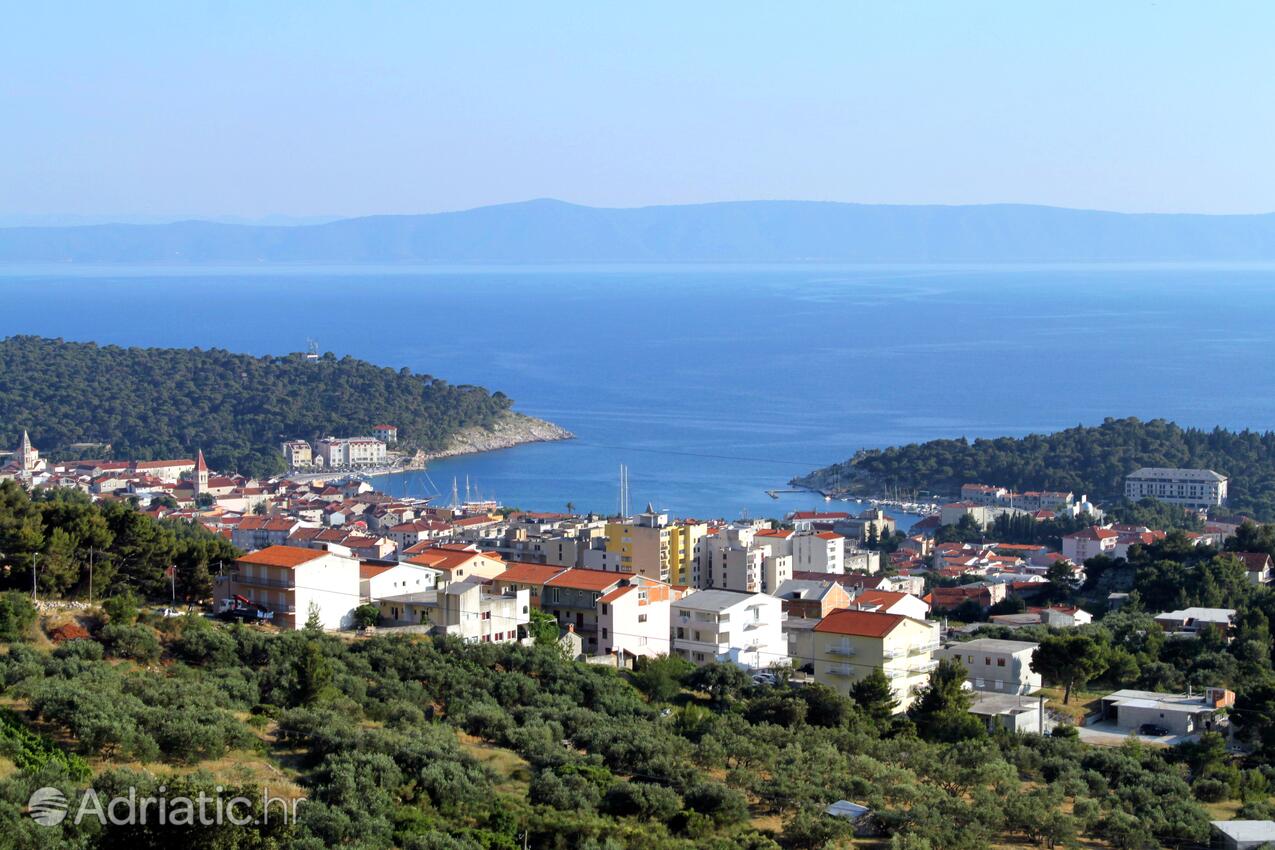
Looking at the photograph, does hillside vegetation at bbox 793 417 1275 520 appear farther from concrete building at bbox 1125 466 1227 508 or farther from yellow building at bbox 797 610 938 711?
yellow building at bbox 797 610 938 711

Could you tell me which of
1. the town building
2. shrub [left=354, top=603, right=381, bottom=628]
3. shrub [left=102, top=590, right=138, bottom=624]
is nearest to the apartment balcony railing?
shrub [left=354, top=603, right=381, bottom=628]

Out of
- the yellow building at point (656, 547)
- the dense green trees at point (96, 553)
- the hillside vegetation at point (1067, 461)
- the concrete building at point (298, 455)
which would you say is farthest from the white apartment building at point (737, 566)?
the concrete building at point (298, 455)

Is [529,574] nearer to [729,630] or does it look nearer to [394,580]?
[394,580]

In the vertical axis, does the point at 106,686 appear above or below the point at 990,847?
above

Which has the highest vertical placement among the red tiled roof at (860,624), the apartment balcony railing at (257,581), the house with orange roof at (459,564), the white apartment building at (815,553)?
the apartment balcony railing at (257,581)

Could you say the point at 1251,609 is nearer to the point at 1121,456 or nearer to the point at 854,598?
the point at 854,598

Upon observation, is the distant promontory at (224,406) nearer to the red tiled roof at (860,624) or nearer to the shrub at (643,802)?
the red tiled roof at (860,624)

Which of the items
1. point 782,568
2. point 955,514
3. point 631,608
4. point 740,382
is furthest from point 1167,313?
point 631,608
